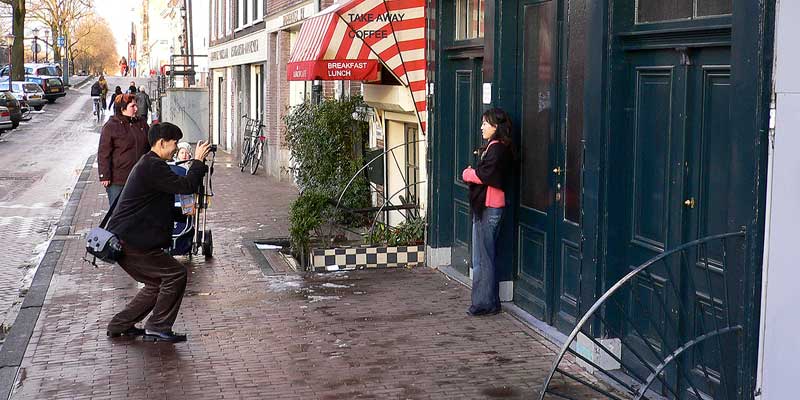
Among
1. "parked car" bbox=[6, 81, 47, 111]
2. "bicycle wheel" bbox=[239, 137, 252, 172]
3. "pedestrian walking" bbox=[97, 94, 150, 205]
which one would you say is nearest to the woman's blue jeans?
"pedestrian walking" bbox=[97, 94, 150, 205]

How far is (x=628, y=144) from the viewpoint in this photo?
7207 mm

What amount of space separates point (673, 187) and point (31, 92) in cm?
5341

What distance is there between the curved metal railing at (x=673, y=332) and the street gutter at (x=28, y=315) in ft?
12.9

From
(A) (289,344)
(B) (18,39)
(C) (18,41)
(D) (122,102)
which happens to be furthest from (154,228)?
(C) (18,41)

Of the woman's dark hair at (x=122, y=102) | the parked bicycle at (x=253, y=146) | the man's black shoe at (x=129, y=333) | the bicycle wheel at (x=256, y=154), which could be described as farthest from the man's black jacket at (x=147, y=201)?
the bicycle wheel at (x=256, y=154)

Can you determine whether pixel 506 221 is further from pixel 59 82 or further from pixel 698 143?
pixel 59 82

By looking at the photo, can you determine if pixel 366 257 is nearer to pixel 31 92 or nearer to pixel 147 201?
pixel 147 201

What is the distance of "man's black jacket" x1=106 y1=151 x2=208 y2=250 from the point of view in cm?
812

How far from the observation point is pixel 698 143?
251 inches

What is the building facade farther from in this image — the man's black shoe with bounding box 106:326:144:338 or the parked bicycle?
the parked bicycle

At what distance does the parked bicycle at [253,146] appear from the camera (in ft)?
83.1

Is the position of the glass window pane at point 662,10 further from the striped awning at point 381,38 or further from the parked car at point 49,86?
the parked car at point 49,86

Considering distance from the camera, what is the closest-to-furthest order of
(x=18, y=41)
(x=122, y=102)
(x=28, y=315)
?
(x=28, y=315) < (x=122, y=102) < (x=18, y=41)

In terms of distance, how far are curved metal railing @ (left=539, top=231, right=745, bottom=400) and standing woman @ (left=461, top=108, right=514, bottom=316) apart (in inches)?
59.6
